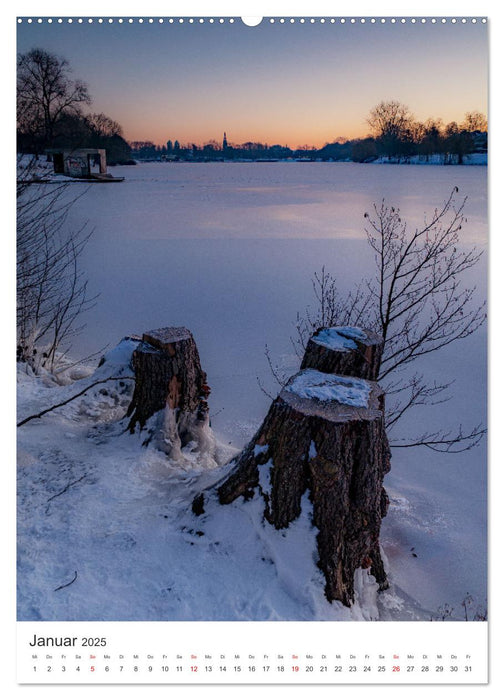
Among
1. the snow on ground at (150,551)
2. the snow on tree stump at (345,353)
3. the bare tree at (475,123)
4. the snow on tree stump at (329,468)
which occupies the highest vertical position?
the bare tree at (475,123)

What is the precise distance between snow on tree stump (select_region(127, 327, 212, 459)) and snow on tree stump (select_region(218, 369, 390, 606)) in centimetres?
143

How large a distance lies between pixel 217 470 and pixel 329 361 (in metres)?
1.11

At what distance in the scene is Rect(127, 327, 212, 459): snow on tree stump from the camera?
14.3 feet

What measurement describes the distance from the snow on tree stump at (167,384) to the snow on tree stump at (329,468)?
1.43 meters

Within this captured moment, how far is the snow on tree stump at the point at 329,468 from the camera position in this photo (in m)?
2.87

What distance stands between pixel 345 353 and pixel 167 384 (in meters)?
1.52

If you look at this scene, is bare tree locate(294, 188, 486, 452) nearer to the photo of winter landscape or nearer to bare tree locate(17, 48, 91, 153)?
the photo of winter landscape

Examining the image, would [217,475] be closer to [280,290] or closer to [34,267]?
[34,267]

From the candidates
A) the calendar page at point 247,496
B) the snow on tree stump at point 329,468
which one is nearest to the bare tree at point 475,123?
the calendar page at point 247,496

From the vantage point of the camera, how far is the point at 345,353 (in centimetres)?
369

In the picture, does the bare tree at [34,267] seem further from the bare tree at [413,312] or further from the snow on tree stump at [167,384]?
the bare tree at [413,312]

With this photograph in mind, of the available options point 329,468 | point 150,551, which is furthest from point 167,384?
point 329,468

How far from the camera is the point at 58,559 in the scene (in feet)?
10.1
